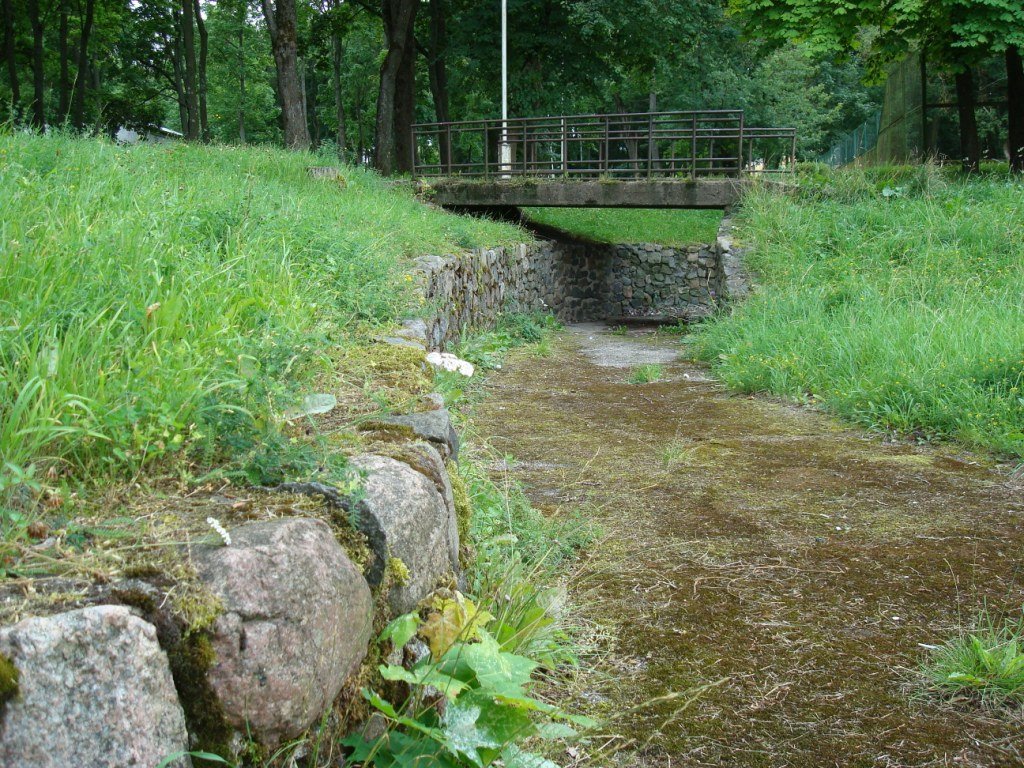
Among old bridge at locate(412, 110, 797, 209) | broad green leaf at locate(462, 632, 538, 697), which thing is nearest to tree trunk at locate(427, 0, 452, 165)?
old bridge at locate(412, 110, 797, 209)

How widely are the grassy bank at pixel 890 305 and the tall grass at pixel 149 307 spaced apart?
3.58 m

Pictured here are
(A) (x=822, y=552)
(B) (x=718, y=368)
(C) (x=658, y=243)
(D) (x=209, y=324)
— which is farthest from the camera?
(C) (x=658, y=243)

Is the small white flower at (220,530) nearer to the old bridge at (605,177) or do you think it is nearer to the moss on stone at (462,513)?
the moss on stone at (462,513)

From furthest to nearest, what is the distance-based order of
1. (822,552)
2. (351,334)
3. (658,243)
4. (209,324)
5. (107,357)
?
(658,243), (351,334), (822,552), (209,324), (107,357)

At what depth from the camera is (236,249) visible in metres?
4.20

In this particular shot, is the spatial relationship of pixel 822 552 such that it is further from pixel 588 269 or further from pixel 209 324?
pixel 588 269

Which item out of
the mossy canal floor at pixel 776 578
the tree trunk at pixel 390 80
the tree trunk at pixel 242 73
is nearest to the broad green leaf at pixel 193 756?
the mossy canal floor at pixel 776 578

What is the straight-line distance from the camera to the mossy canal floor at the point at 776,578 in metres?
2.61

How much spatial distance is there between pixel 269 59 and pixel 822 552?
43.4m

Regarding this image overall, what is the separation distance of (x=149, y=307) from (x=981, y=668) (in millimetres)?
2823

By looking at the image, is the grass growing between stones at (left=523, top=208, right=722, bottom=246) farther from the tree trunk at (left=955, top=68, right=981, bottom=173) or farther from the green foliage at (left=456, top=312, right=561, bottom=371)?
the tree trunk at (left=955, top=68, right=981, bottom=173)

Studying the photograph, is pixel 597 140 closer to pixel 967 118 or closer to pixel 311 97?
pixel 967 118

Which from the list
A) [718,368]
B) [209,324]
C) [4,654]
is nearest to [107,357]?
[209,324]

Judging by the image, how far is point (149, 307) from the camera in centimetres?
269
